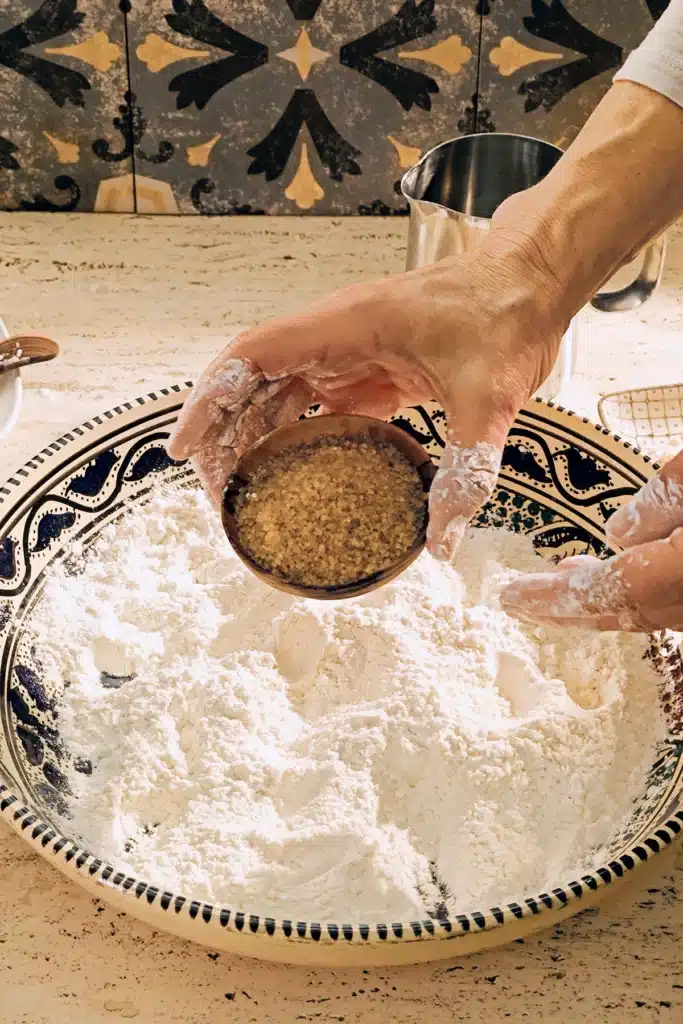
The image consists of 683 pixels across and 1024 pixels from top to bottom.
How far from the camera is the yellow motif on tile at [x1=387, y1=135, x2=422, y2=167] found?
1.44m

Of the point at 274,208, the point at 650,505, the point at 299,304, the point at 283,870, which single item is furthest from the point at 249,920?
the point at 274,208

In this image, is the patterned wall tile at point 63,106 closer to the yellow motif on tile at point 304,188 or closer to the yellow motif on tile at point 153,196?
the yellow motif on tile at point 153,196

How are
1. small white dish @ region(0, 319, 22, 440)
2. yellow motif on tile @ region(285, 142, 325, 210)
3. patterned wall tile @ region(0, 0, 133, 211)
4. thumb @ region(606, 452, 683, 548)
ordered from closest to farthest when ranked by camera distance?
thumb @ region(606, 452, 683, 548) < small white dish @ region(0, 319, 22, 440) < patterned wall tile @ region(0, 0, 133, 211) < yellow motif on tile @ region(285, 142, 325, 210)

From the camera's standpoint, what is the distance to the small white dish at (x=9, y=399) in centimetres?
113

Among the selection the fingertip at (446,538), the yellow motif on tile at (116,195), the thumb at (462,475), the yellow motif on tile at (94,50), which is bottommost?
the fingertip at (446,538)

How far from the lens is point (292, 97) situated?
54.9 inches

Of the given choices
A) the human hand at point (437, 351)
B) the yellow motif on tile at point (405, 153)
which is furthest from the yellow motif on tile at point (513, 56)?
the human hand at point (437, 351)

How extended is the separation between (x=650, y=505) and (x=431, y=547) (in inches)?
7.4

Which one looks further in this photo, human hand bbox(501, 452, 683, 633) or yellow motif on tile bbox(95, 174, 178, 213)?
yellow motif on tile bbox(95, 174, 178, 213)

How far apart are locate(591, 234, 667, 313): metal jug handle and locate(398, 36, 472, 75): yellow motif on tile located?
0.36 metres

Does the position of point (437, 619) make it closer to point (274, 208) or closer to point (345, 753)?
point (345, 753)

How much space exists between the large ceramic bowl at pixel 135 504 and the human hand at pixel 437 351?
16 centimetres

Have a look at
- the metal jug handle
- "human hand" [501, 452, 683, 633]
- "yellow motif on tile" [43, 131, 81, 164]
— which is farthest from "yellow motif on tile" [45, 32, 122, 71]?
"human hand" [501, 452, 683, 633]

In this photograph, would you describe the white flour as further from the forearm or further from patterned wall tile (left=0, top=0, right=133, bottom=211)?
patterned wall tile (left=0, top=0, right=133, bottom=211)
